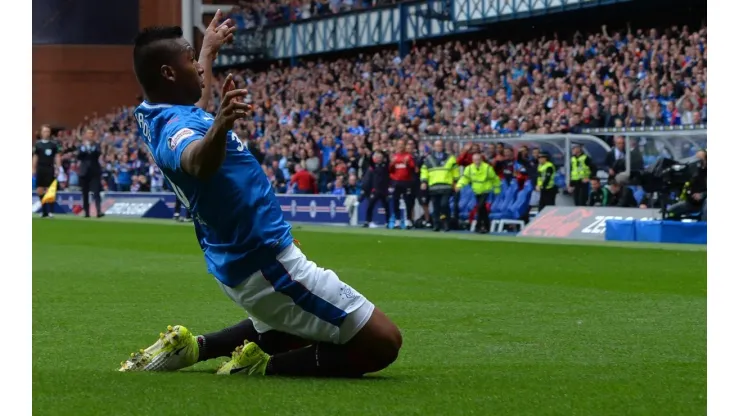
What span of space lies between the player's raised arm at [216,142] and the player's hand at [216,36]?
4.29 ft

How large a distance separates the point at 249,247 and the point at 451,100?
90.5ft

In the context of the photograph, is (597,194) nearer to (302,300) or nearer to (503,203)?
(503,203)

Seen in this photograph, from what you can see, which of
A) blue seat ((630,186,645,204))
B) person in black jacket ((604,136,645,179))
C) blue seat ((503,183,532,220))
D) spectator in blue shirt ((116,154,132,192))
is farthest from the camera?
spectator in blue shirt ((116,154,132,192))

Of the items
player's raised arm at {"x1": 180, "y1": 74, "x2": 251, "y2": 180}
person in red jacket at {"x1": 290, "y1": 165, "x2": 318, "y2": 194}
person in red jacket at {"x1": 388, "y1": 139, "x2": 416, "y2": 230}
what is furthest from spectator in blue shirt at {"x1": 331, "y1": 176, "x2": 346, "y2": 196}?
player's raised arm at {"x1": 180, "y1": 74, "x2": 251, "y2": 180}

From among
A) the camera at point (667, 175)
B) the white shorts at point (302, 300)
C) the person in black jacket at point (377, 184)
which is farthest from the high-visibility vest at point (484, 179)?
the white shorts at point (302, 300)

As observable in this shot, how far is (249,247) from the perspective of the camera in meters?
5.71

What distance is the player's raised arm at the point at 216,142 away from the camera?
199 inches

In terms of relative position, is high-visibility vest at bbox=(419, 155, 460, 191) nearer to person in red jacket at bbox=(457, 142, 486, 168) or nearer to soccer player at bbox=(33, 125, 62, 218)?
person in red jacket at bbox=(457, 142, 486, 168)

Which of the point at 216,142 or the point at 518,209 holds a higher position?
the point at 216,142

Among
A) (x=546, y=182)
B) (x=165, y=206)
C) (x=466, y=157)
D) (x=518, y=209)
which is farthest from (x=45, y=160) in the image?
(x=546, y=182)

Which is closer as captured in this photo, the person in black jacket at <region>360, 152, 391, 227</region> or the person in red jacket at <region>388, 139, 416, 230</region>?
the person in red jacket at <region>388, 139, 416, 230</region>

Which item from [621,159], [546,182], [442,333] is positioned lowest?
[442,333]

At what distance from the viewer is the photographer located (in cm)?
1958

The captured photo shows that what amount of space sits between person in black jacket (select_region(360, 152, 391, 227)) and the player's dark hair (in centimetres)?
2079
